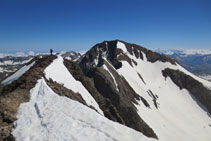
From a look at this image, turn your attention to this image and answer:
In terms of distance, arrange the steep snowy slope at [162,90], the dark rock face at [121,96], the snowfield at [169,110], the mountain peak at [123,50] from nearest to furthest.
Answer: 1. the dark rock face at [121,96]
2. the snowfield at [169,110]
3. the steep snowy slope at [162,90]
4. the mountain peak at [123,50]

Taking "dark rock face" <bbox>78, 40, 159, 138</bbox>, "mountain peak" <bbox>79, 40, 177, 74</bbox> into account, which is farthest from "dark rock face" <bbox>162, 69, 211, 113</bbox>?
"dark rock face" <bbox>78, 40, 159, 138</bbox>

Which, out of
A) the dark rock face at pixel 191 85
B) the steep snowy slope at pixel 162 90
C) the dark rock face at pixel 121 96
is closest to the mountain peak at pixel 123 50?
the steep snowy slope at pixel 162 90

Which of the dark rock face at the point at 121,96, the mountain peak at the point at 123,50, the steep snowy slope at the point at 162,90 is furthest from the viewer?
the mountain peak at the point at 123,50

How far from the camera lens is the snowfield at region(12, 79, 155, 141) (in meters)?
10.0

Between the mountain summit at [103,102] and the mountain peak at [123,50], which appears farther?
the mountain peak at [123,50]

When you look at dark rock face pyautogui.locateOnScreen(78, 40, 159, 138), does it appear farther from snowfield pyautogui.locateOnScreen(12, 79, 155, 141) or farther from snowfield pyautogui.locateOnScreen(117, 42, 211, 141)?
snowfield pyautogui.locateOnScreen(12, 79, 155, 141)

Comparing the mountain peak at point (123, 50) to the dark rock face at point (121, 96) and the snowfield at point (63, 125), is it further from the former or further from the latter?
the snowfield at point (63, 125)

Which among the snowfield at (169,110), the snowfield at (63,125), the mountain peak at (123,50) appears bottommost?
the snowfield at (169,110)

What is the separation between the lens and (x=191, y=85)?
88438mm

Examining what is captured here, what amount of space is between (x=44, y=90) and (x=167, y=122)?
168 ft

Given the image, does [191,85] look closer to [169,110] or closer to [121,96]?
[169,110]

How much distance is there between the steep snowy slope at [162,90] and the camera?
52.4 meters

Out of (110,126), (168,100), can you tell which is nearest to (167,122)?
(168,100)

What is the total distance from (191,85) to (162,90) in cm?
2013
